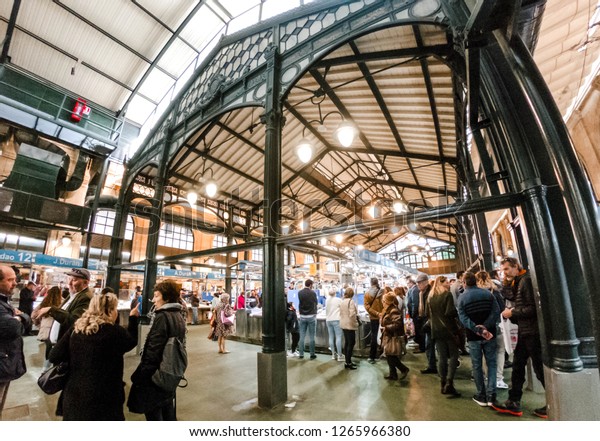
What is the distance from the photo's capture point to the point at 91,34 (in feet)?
29.2

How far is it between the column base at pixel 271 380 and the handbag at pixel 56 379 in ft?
7.89

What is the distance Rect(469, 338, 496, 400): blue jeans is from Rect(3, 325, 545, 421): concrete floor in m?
0.23

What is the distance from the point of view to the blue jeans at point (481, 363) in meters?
3.59

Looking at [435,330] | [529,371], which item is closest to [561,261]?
[435,330]

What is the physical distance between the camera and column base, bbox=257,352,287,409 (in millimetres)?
3697

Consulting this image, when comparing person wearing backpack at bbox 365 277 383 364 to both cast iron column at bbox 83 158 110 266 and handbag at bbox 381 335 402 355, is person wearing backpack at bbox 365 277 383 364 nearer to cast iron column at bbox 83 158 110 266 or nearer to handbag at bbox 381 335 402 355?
handbag at bbox 381 335 402 355

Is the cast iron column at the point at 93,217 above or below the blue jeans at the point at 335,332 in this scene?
above

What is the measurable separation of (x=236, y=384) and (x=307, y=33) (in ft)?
21.9

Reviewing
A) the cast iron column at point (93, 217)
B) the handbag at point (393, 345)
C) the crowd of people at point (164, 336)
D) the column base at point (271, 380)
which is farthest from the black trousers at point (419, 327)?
the cast iron column at point (93, 217)

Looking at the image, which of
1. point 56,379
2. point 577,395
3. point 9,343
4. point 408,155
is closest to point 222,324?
point 9,343

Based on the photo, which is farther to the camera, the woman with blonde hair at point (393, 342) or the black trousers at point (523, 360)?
the woman with blonde hair at point (393, 342)

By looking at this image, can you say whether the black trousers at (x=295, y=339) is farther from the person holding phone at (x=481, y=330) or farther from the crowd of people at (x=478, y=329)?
the person holding phone at (x=481, y=330)

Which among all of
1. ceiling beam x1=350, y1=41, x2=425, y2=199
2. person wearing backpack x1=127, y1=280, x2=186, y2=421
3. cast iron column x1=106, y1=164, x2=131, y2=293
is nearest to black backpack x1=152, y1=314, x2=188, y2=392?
person wearing backpack x1=127, y1=280, x2=186, y2=421

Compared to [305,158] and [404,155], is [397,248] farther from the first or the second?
[305,158]
